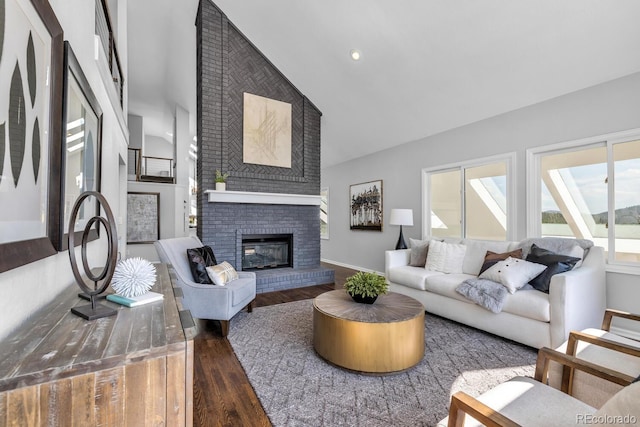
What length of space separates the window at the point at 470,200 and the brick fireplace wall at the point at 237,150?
2.05m

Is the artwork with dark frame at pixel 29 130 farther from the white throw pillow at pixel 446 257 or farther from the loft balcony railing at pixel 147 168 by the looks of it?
the loft balcony railing at pixel 147 168

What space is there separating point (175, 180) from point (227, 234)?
432 centimetres

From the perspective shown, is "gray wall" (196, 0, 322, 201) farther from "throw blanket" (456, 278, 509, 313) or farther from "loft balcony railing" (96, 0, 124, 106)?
"throw blanket" (456, 278, 509, 313)

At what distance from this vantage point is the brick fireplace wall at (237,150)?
4586 mm

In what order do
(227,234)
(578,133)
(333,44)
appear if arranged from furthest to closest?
1. (227,234)
2. (333,44)
3. (578,133)

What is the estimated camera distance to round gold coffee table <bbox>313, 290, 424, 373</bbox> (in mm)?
2154

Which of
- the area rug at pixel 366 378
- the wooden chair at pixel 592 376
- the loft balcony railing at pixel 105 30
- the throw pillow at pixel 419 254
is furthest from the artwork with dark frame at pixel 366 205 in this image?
the loft balcony railing at pixel 105 30

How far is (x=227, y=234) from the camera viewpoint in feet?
15.3

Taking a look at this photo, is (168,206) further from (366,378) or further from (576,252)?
(576,252)

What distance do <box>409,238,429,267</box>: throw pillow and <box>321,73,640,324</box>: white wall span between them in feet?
3.25

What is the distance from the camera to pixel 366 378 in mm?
2154

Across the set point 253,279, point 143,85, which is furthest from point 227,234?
point 143,85

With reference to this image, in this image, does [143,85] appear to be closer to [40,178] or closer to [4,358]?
[40,178]

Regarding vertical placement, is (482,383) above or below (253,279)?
below
